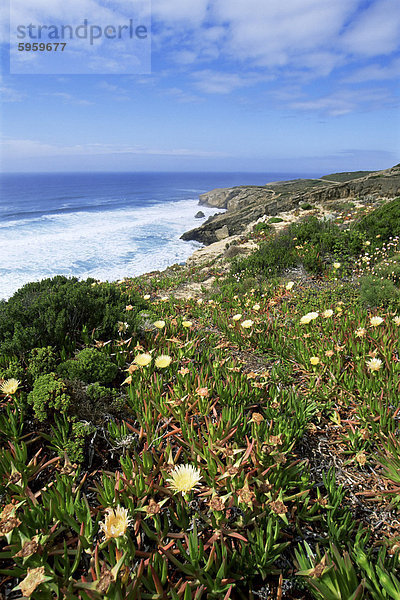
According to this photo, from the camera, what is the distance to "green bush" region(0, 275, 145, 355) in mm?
2936

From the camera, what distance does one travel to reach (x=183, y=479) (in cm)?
156

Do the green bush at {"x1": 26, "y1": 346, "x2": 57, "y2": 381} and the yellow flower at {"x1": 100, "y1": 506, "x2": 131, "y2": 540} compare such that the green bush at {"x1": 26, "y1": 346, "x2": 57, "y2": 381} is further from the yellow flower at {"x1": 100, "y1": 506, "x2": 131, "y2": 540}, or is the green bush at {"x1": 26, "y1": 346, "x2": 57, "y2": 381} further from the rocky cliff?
the rocky cliff

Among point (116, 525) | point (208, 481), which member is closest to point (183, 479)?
point (208, 481)

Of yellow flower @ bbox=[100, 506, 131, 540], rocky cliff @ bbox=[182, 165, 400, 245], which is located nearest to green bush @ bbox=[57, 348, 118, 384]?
yellow flower @ bbox=[100, 506, 131, 540]

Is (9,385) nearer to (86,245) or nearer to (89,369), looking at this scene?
(89,369)

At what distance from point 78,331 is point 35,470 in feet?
5.60

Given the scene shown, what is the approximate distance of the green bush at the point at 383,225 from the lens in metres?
7.80

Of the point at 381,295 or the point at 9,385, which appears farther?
the point at 381,295

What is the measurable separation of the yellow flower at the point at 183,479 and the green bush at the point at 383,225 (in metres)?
7.78

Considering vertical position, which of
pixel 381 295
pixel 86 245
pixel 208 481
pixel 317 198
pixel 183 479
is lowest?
pixel 86 245

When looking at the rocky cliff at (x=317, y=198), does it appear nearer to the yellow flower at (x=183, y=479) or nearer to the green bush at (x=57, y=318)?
the green bush at (x=57, y=318)

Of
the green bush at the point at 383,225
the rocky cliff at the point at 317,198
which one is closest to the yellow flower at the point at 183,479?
the green bush at the point at 383,225

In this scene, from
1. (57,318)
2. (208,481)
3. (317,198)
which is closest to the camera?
(208,481)

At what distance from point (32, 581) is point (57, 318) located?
7.80ft
